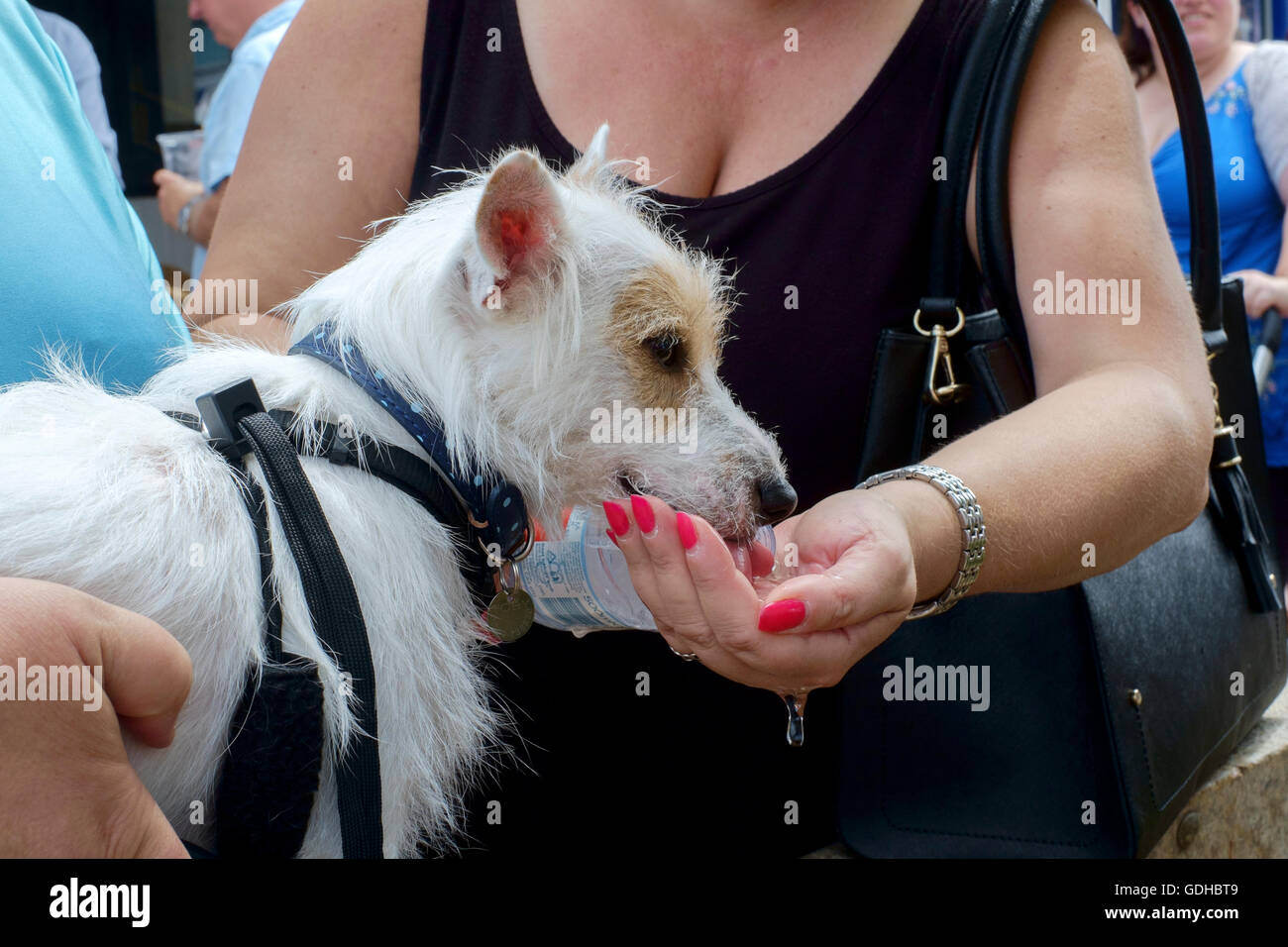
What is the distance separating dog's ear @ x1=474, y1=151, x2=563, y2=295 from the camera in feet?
4.31

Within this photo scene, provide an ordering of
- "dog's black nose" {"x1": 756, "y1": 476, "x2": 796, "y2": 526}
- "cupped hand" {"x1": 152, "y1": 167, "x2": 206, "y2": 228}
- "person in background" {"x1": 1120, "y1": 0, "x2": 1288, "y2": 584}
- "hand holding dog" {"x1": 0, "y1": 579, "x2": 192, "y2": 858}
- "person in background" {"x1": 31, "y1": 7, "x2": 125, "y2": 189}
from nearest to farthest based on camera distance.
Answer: "hand holding dog" {"x1": 0, "y1": 579, "x2": 192, "y2": 858}
"dog's black nose" {"x1": 756, "y1": 476, "x2": 796, "y2": 526}
"person in background" {"x1": 1120, "y1": 0, "x2": 1288, "y2": 584}
"person in background" {"x1": 31, "y1": 7, "x2": 125, "y2": 189}
"cupped hand" {"x1": 152, "y1": 167, "x2": 206, "y2": 228}

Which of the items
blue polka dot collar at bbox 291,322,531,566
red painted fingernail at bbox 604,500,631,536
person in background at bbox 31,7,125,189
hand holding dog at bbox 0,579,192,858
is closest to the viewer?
hand holding dog at bbox 0,579,192,858

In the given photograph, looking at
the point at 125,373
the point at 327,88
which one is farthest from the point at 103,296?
the point at 327,88

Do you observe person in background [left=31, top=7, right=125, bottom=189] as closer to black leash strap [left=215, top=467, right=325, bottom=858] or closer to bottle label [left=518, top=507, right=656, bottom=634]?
bottle label [left=518, top=507, right=656, bottom=634]

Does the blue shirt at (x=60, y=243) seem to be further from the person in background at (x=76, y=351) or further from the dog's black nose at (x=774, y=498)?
the dog's black nose at (x=774, y=498)

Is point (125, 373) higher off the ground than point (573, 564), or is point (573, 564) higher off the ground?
point (125, 373)

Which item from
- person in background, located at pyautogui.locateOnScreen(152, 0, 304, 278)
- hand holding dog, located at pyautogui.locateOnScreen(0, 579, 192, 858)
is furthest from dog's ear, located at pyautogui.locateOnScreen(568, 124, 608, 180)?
person in background, located at pyautogui.locateOnScreen(152, 0, 304, 278)

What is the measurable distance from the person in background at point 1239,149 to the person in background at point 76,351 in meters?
3.15

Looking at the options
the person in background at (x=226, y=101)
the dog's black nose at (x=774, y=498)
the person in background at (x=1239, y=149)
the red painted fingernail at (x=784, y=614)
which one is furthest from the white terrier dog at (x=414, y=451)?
the person in background at (x=1239, y=149)

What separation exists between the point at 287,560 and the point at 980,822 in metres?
1.03

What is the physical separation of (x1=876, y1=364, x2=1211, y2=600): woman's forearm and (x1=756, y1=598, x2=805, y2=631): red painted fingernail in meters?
0.19

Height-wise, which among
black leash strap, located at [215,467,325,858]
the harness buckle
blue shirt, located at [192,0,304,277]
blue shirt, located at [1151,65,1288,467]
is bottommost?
black leash strap, located at [215,467,325,858]
